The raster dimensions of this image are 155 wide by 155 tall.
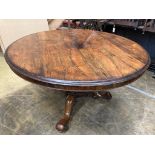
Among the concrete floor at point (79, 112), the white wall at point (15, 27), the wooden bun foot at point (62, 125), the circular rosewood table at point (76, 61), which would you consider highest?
the circular rosewood table at point (76, 61)

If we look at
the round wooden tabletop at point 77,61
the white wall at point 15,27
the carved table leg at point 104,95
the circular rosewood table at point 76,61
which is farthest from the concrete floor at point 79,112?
the white wall at point 15,27

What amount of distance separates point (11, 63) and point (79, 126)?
72 cm

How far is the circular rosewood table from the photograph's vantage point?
3.06 ft

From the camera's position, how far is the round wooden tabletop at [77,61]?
0.93m

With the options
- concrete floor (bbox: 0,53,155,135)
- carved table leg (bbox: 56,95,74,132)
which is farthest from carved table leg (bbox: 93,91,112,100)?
carved table leg (bbox: 56,95,74,132)

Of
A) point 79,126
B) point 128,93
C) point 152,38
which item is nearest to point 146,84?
point 128,93

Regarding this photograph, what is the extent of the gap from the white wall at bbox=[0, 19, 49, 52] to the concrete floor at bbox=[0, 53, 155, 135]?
757mm

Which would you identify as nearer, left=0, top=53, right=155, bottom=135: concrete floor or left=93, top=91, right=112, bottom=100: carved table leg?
left=0, top=53, right=155, bottom=135: concrete floor

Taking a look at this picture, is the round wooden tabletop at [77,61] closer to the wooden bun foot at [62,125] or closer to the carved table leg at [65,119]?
the carved table leg at [65,119]

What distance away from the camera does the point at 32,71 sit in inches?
39.0

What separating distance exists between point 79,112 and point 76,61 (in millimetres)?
623

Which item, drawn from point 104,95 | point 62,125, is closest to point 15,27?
point 104,95

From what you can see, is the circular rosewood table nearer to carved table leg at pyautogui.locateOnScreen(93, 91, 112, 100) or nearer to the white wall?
carved table leg at pyautogui.locateOnScreen(93, 91, 112, 100)

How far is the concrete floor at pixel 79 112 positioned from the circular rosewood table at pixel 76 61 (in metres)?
0.16
